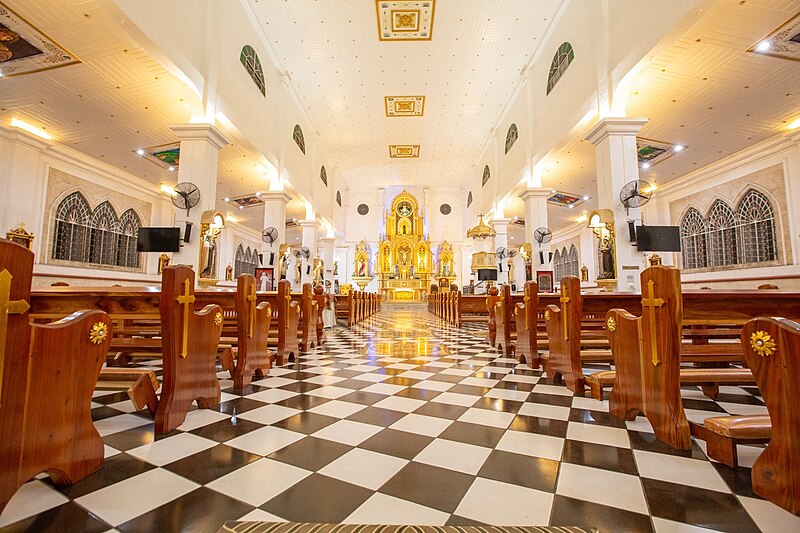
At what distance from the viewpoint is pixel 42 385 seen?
1.27 metres

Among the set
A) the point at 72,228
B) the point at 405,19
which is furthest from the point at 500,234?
the point at 72,228

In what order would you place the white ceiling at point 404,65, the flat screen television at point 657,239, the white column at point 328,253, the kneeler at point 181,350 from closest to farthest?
1. the kneeler at point 181,350
2. the flat screen television at point 657,239
3. the white ceiling at point 404,65
4. the white column at point 328,253

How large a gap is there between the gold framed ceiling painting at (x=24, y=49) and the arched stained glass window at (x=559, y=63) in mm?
8767

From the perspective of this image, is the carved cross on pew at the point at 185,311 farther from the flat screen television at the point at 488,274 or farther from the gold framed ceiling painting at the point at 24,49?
the flat screen television at the point at 488,274

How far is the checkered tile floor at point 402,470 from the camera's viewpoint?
3.83 feet

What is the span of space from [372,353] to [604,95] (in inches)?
227

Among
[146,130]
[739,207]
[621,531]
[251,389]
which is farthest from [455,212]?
[621,531]

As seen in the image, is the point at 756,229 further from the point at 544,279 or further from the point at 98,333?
the point at 98,333

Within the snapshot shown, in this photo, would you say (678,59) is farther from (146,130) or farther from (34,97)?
(34,97)

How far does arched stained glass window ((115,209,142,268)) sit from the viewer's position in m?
10.3

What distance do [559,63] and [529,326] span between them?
7.12m

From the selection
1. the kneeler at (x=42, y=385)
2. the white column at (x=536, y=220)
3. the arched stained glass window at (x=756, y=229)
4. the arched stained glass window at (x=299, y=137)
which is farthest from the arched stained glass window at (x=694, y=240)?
the kneeler at (x=42, y=385)

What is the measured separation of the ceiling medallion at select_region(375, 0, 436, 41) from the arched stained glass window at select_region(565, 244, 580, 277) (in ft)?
43.1

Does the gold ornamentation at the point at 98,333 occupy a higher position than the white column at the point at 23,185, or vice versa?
the white column at the point at 23,185
